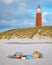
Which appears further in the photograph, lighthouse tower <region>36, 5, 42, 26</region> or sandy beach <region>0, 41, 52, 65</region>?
lighthouse tower <region>36, 5, 42, 26</region>

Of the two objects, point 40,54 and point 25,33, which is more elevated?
point 25,33

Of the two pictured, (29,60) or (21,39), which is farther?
(21,39)

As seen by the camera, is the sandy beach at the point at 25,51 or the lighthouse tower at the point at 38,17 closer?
the sandy beach at the point at 25,51

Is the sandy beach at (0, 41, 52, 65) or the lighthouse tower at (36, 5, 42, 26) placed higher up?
the lighthouse tower at (36, 5, 42, 26)

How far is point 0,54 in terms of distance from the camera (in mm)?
9477

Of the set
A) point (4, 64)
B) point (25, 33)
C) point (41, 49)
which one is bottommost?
point (4, 64)

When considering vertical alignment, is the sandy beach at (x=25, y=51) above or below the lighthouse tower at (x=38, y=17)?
below

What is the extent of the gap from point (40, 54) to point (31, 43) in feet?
2.11

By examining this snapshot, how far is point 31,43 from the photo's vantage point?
9.41 m

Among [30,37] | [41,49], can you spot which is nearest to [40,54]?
[41,49]

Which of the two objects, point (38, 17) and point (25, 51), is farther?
point (38, 17)

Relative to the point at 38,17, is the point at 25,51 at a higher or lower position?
lower

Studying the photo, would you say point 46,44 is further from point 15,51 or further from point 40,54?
point 15,51

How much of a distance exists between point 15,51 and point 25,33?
3.57 ft
